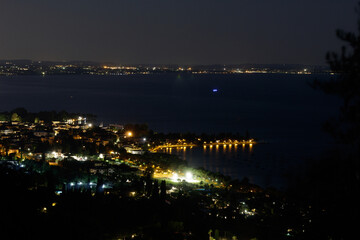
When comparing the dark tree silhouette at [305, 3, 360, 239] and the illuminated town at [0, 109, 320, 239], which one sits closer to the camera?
the dark tree silhouette at [305, 3, 360, 239]

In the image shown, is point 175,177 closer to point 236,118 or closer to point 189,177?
point 189,177

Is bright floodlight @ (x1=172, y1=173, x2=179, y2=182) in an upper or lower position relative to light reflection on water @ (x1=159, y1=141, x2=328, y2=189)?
upper

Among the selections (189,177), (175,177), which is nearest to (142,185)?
(175,177)

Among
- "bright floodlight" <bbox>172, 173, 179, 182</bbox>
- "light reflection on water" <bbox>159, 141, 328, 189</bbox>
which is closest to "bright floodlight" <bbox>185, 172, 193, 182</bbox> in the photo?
"bright floodlight" <bbox>172, 173, 179, 182</bbox>

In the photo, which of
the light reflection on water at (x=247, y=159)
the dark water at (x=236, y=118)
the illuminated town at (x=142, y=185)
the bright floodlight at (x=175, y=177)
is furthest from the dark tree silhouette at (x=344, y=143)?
the light reflection on water at (x=247, y=159)

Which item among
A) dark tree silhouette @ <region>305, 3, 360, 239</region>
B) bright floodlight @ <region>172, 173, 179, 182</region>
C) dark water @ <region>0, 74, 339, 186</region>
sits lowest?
dark water @ <region>0, 74, 339, 186</region>

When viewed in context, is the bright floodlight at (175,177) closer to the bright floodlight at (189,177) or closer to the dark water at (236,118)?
the bright floodlight at (189,177)

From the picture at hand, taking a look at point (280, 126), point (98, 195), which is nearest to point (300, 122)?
point (280, 126)

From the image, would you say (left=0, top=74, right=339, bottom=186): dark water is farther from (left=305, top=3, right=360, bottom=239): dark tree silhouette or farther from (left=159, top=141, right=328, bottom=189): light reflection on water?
(left=305, top=3, right=360, bottom=239): dark tree silhouette

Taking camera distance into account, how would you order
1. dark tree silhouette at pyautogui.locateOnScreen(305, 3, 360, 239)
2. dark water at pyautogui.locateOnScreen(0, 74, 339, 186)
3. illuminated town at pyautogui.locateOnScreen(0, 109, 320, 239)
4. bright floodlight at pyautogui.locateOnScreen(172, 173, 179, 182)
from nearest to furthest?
dark tree silhouette at pyautogui.locateOnScreen(305, 3, 360, 239) < illuminated town at pyautogui.locateOnScreen(0, 109, 320, 239) < bright floodlight at pyautogui.locateOnScreen(172, 173, 179, 182) < dark water at pyautogui.locateOnScreen(0, 74, 339, 186)

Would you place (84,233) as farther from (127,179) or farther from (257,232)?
(127,179)

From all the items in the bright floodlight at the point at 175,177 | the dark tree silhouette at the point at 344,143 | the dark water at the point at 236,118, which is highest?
the dark tree silhouette at the point at 344,143
